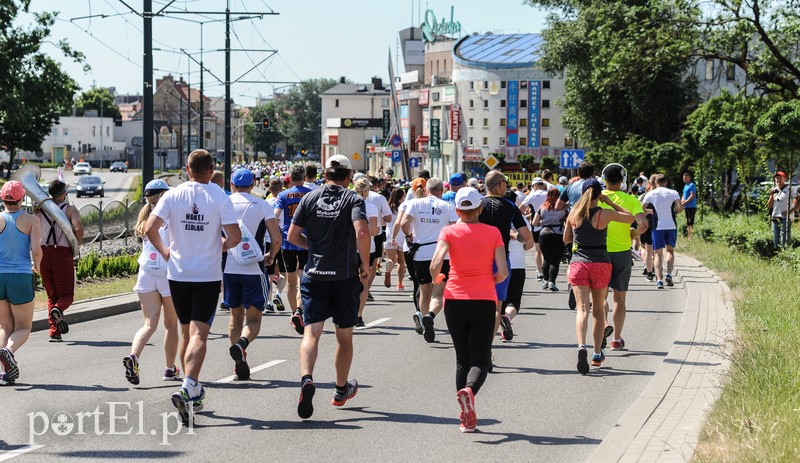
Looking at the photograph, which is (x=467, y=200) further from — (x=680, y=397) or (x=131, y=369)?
(x=131, y=369)

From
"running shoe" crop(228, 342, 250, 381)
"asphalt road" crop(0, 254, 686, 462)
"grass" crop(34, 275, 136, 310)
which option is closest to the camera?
"asphalt road" crop(0, 254, 686, 462)

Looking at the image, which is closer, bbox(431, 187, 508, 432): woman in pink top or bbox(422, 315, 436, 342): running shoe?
bbox(431, 187, 508, 432): woman in pink top

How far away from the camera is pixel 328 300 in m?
8.09

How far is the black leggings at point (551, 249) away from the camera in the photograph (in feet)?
55.3

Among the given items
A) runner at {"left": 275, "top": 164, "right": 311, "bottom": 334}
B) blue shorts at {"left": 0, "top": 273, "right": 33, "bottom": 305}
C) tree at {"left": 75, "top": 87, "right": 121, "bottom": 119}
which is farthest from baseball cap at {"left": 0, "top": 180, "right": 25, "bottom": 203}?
tree at {"left": 75, "top": 87, "right": 121, "bottom": 119}

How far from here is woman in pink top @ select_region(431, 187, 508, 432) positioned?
7773 mm

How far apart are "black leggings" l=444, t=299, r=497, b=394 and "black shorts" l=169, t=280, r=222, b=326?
166 centimetres

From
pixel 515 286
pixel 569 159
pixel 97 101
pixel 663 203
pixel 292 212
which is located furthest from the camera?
pixel 97 101

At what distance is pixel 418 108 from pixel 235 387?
365ft

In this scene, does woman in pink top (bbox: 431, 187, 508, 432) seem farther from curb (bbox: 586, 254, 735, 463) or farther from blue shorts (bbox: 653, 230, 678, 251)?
blue shorts (bbox: 653, 230, 678, 251)

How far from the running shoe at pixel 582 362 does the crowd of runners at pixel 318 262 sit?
0.01 m

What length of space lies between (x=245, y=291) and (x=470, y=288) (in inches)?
96.2

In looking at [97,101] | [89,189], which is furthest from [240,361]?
[97,101]

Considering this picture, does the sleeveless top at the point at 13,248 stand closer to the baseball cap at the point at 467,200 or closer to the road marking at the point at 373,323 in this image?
the baseball cap at the point at 467,200
